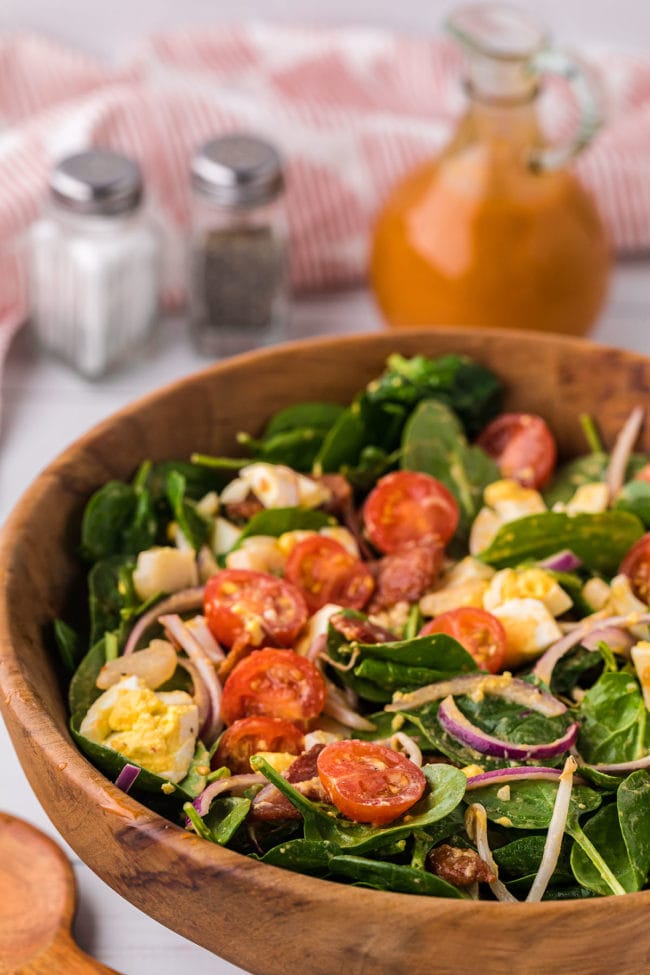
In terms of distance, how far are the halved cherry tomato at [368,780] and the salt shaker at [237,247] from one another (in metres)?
1.73

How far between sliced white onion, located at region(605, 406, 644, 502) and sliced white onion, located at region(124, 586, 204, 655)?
81cm

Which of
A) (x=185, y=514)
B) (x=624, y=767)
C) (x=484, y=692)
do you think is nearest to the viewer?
(x=624, y=767)

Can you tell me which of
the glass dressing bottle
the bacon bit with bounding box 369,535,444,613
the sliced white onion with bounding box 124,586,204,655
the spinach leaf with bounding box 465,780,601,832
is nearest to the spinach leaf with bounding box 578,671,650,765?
the spinach leaf with bounding box 465,780,601,832

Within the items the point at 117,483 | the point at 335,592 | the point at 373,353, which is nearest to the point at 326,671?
the point at 335,592

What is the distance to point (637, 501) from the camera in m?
2.49

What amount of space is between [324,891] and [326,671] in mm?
620

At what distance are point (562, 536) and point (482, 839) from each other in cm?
69

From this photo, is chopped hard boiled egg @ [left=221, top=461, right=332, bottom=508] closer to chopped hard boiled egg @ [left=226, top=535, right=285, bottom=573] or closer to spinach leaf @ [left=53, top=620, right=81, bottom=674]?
chopped hard boiled egg @ [left=226, top=535, right=285, bottom=573]

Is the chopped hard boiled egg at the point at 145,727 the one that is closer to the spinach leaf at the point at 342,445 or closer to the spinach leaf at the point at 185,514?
the spinach leaf at the point at 185,514

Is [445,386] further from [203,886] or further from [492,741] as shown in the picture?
[203,886]

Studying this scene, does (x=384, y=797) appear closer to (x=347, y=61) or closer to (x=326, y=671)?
(x=326, y=671)

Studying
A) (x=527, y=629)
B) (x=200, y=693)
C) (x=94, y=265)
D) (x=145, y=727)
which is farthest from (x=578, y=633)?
→ (x=94, y=265)

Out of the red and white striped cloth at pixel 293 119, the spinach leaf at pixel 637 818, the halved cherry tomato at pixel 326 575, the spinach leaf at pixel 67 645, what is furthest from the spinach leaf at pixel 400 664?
the red and white striped cloth at pixel 293 119

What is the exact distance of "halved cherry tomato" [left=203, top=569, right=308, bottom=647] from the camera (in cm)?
220
